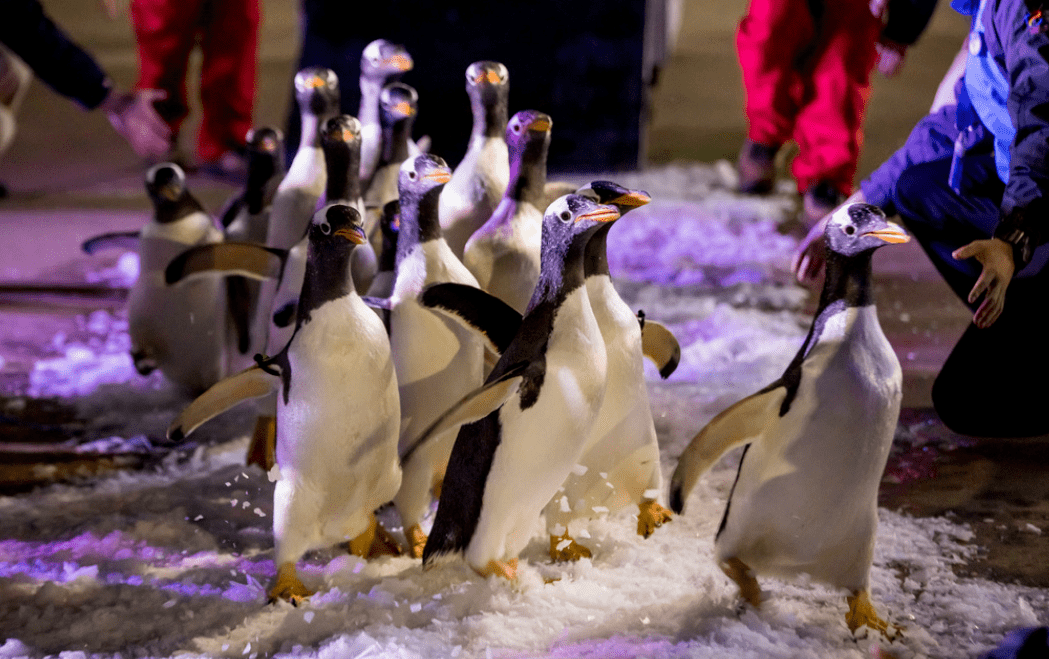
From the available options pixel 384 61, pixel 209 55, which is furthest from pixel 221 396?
pixel 209 55

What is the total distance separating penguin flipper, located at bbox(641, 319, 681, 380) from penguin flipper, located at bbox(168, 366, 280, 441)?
63 cm

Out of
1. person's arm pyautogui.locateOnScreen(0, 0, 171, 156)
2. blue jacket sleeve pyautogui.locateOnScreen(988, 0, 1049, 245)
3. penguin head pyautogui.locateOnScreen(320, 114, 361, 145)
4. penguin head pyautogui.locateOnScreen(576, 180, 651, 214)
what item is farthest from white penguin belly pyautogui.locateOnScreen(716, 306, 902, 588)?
person's arm pyautogui.locateOnScreen(0, 0, 171, 156)

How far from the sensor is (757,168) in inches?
163

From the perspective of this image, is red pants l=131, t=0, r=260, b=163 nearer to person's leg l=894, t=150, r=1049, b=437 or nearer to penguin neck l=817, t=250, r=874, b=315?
person's leg l=894, t=150, r=1049, b=437

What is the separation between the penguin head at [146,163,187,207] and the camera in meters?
2.13

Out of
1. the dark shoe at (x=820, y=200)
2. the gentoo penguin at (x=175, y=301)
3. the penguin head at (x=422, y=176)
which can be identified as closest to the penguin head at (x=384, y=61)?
the gentoo penguin at (x=175, y=301)

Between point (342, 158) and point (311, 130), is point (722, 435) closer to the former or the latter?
point (342, 158)

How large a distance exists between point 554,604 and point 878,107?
497cm

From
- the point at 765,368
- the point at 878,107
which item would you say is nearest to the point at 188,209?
the point at 765,368

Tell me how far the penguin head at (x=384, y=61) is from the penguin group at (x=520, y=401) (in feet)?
1.82

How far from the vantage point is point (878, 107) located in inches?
223

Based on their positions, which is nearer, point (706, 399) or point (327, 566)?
point (327, 566)

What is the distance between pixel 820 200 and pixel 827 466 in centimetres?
253

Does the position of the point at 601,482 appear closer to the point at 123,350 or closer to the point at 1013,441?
the point at 1013,441
